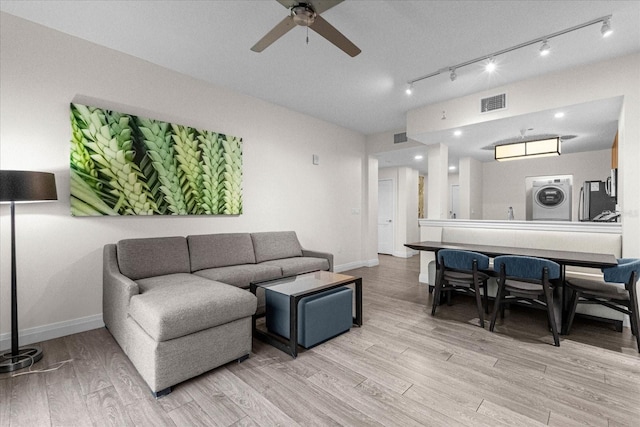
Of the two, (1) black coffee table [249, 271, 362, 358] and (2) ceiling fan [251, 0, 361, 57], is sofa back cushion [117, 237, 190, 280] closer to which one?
(1) black coffee table [249, 271, 362, 358]

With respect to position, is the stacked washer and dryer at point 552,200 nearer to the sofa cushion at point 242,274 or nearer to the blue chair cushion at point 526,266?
the blue chair cushion at point 526,266

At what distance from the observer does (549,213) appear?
213 inches

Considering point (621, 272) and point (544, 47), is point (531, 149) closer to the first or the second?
point (544, 47)

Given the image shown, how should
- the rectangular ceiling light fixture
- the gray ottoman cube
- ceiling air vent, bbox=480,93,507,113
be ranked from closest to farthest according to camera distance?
the gray ottoman cube < ceiling air vent, bbox=480,93,507,113 < the rectangular ceiling light fixture

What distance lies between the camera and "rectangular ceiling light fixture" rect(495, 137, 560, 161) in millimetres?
4448

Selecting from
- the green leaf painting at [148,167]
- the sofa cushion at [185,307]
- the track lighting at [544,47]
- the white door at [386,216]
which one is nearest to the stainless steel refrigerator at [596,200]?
the track lighting at [544,47]

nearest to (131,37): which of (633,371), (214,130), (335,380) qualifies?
(214,130)

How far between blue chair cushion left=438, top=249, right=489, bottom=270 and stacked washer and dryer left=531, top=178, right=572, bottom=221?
3348 mm

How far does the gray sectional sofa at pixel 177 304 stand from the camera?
1.95m

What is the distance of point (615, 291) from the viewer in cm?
276

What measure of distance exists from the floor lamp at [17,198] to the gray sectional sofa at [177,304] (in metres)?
0.59

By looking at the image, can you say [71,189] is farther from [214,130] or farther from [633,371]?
[633,371]

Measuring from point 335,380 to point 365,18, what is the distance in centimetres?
297

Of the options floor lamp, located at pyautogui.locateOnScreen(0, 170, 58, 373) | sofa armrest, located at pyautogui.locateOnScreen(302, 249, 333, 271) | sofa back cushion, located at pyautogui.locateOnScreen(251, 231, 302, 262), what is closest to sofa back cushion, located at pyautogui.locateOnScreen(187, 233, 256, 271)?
sofa back cushion, located at pyautogui.locateOnScreen(251, 231, 302, 262)
